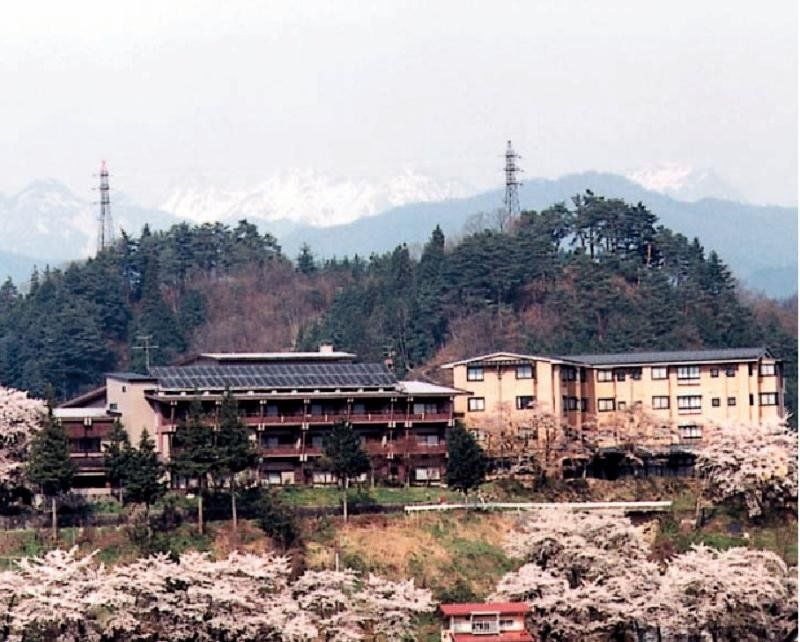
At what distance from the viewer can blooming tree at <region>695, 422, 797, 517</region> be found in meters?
39.2

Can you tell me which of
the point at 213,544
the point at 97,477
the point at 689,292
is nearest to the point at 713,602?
the point at 213,544

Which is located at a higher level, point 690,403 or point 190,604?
point 690,403

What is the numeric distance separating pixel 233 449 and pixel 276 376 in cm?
489

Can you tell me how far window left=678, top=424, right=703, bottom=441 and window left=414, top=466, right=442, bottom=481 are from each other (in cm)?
610

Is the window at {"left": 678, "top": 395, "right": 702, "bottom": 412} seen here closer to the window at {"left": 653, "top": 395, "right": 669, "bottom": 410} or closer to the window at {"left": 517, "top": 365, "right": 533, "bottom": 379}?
the window at {"left": 653, "top": 395, "right": 669, "bottom": 410}

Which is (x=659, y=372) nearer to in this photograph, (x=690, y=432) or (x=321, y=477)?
(x=690, y=432)

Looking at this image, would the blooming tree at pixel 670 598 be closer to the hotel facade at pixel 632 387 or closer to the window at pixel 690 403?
the hotel facade at pixel 632 387

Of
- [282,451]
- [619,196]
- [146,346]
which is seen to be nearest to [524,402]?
[282,451]

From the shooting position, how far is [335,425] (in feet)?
131

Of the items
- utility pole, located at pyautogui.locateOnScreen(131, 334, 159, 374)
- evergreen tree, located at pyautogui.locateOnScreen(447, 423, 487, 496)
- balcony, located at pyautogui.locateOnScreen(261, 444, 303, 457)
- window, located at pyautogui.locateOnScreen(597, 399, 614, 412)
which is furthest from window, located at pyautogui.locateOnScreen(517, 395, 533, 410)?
utility pole, located at pyautogui.locateOnScreen(131, 334, 159, 374)

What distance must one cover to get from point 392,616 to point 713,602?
5082 mm

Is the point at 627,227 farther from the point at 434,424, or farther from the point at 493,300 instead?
the point at 434,424

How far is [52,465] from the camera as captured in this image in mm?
36156

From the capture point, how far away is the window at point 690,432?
44.5 meters
